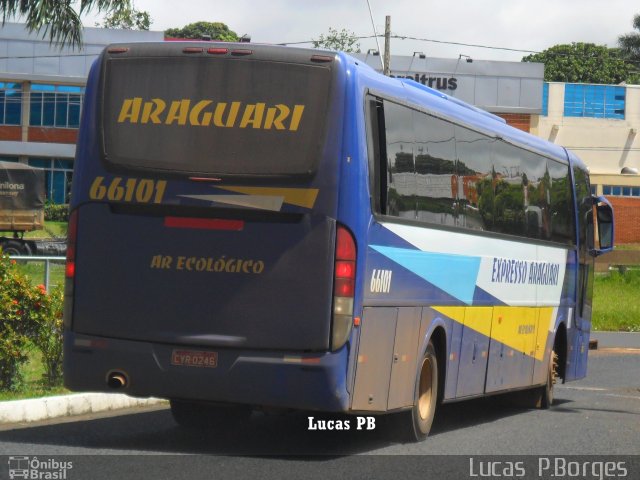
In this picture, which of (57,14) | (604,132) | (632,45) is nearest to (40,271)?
(57,14)

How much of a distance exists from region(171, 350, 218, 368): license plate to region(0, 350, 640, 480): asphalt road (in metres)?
0.73

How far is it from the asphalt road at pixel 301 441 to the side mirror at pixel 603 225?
12.7 ft

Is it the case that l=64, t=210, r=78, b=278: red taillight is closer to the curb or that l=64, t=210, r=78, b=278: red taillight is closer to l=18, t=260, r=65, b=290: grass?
the curb

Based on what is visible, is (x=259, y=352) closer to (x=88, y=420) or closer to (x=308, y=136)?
(x=308, y=136)

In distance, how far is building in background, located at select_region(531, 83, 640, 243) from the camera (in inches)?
3019

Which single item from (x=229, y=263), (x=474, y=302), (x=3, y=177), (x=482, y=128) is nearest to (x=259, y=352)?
(x=229, y=263)

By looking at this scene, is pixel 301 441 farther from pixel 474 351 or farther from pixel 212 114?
pixel 212 114

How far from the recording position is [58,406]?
12.1 m

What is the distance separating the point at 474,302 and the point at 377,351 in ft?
10.0

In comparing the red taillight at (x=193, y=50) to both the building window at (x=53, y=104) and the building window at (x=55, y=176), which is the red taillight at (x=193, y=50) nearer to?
the building window at (x=53, y=104)

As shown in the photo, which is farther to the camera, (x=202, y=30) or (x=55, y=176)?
(x=202, y=30)

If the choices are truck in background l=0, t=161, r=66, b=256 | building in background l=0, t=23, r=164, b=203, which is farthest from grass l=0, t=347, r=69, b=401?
building in background l=0, t=23, r=164, b=203

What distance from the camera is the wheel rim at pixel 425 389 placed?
11.6 meters

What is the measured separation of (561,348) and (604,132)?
63028 millimetres
